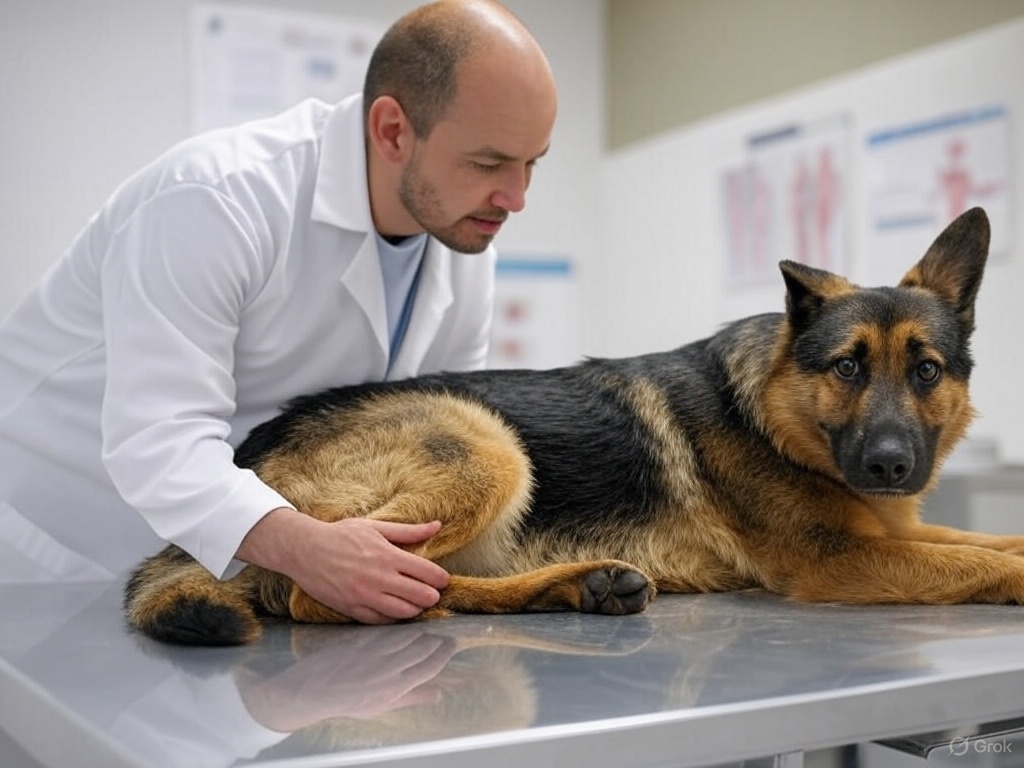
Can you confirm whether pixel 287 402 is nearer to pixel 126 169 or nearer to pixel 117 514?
pixel 117 514

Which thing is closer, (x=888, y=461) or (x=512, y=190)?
(x=888, y=461)

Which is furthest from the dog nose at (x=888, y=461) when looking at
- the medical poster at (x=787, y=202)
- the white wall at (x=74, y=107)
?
the white wall at (x=74, y=107)

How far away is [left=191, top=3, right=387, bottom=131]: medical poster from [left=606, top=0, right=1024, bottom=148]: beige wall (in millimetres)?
981

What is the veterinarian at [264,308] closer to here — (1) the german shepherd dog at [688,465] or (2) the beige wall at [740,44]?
(1) the german shepherd dog at [688,465]

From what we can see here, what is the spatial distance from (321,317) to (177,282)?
263mm

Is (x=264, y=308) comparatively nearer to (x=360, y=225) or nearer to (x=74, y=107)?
(x=360, y=225)

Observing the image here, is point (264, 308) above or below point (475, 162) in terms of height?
below

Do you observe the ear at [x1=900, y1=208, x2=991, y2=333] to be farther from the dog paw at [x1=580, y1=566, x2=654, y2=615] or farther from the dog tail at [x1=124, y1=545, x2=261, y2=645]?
the dog tail at [x1=124, y1=545, x2=261, y2=645]

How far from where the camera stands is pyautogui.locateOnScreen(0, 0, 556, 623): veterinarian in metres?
1.29

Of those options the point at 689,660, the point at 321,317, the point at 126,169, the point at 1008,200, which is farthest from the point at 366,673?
the point at 126,169

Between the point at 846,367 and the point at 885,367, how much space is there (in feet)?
0.17

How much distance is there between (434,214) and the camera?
162cm

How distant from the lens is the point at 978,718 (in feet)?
A: 3.14

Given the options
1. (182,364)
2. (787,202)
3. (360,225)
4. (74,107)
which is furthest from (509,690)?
(74,107)
